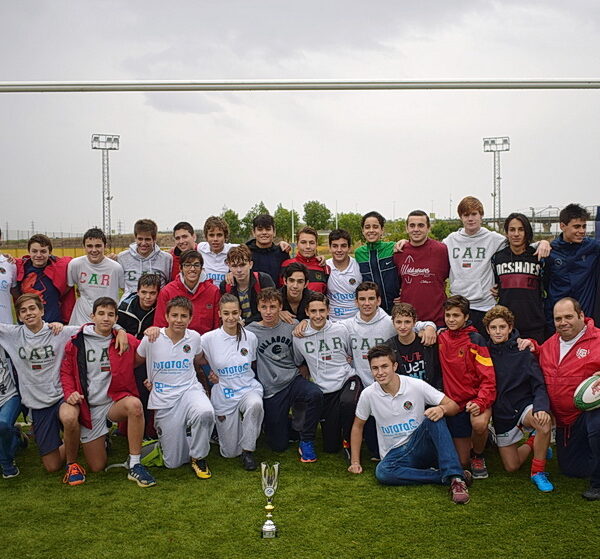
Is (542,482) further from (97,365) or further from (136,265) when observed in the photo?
(136,265)

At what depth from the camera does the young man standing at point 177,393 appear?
189 inches

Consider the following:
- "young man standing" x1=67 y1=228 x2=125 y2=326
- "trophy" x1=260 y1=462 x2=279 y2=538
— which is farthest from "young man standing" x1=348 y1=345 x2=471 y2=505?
"young man standing" x1=67 y1=228 x2=125 y2=326

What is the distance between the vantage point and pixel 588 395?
13.9 feet

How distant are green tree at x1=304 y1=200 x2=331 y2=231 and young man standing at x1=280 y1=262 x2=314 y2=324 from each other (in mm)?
63078

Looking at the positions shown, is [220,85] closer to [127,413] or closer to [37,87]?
[37,87]

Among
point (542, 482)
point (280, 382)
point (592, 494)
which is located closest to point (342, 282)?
point (280, 382)

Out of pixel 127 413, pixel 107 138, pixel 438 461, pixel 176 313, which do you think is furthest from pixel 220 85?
pixel 107 138

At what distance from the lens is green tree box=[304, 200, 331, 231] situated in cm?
6869

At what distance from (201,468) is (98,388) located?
104 centimetres

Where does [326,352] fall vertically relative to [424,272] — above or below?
below

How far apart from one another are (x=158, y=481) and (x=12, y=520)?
1039 mm

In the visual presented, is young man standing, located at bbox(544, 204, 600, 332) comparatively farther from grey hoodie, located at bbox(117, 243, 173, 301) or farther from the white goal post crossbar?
grey hoodie, located at bbox(117, 243, 173, 301)

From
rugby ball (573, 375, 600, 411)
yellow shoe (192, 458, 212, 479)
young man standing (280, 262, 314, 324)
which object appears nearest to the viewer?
rugby ball (573, 375, 600, 411)

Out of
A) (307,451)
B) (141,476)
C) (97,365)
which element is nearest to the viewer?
(141,476)
